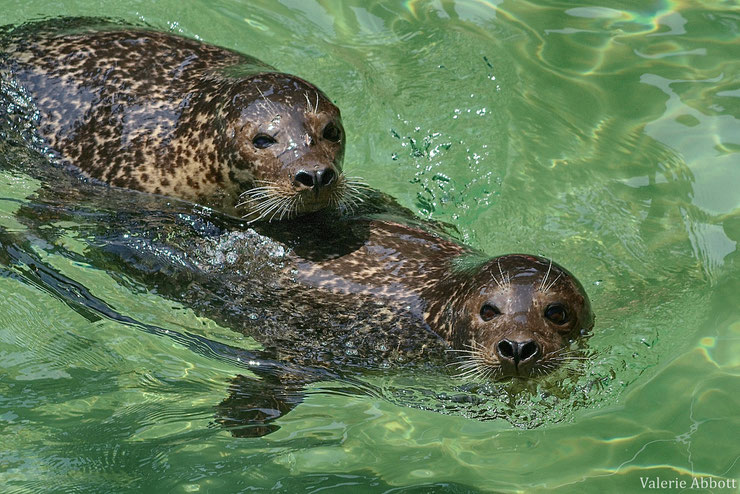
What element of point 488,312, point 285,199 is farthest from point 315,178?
point 488,312

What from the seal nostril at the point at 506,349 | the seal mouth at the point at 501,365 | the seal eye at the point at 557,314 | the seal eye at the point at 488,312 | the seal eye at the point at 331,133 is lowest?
the seal mouth at the point at 501,365

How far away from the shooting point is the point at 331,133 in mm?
7160

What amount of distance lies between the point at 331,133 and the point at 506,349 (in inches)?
87.9

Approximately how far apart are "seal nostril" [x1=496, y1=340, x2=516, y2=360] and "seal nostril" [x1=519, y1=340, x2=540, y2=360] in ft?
0.15

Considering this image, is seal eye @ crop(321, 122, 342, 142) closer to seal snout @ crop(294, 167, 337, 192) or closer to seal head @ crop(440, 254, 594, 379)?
seal snout @ crop(294, 167, 337, 192)

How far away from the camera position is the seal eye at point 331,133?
7.11 meters

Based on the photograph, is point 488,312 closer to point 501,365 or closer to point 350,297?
point 501,365

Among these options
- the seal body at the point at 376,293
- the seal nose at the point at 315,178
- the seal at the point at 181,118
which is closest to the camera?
the seal body at the point at 376,293

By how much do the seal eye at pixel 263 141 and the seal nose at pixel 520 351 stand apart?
228 cm

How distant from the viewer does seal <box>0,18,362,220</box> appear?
6.94 metres

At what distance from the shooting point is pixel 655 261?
25.9ft

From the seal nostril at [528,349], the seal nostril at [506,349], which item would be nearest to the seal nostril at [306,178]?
the seal nostril at [506,349]

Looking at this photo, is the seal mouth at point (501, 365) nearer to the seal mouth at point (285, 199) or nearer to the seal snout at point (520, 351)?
the seal snout at point (520, 351)

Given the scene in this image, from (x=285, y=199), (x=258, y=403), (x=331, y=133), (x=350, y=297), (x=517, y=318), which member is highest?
(x=331, y=133)
